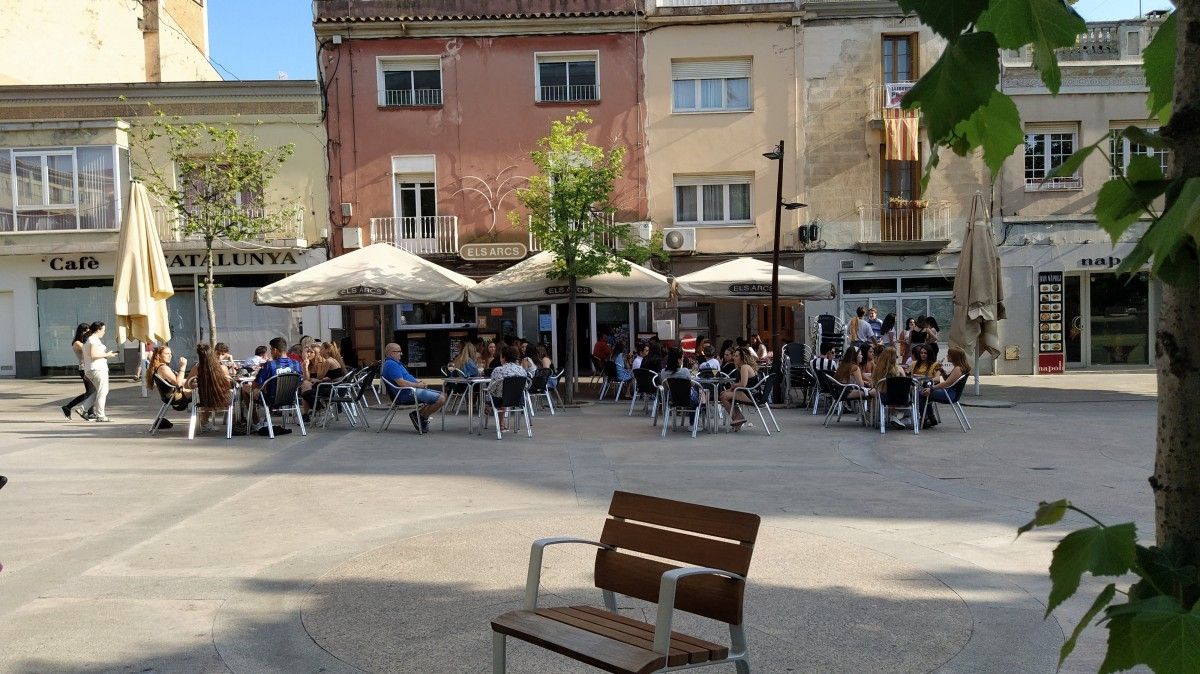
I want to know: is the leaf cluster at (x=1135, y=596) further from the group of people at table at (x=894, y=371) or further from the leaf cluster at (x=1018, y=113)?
the group of people at table at (x=894, y=371)

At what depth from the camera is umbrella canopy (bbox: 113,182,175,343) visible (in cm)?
1447

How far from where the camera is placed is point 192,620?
5270mm

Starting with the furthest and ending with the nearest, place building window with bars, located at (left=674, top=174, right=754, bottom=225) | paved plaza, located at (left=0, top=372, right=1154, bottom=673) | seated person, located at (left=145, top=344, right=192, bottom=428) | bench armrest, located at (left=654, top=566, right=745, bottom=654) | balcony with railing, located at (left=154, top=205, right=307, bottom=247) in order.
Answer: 1. balcony with railing, located at (left=154, top=205, right=307, bottom=247)
2. building window with bars, located at (left=674, top=174, right=754, bottom=225)
3. seated person, located at (left=145, top=344, right=192, bottom=428)
4. paved plaza, located at (left=0, top=372, right=1154, bottom=673)
5. bench armrest, located at (left=654, top=566, right=745, bottom=654)

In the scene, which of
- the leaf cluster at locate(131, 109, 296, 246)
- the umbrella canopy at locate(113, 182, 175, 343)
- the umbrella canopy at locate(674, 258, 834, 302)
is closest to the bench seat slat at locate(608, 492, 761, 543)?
the umbrella canopy at locate(113, 182, 175, 343)

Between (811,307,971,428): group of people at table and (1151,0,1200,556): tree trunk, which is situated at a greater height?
(1151,0,1200,556): tree trunk

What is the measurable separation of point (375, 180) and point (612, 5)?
7265 mm

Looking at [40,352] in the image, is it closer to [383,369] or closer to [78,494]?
[383,369]

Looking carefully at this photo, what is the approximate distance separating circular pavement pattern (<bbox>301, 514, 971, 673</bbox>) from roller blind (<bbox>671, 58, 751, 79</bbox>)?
1971 centimetres

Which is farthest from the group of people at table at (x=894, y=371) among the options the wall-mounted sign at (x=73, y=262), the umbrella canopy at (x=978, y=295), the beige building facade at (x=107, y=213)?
the wall-mounted sign at (x=73, y=262)

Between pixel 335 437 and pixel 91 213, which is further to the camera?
pixel 91 213

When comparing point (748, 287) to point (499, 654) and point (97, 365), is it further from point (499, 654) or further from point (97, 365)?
point (499, 654)

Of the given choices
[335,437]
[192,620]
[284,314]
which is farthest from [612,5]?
[192,620]

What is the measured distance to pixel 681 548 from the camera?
4.04m

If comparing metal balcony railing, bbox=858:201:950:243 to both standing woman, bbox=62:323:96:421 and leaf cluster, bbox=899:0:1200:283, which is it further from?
leaf cluster, bbox=899:0:1200:283
